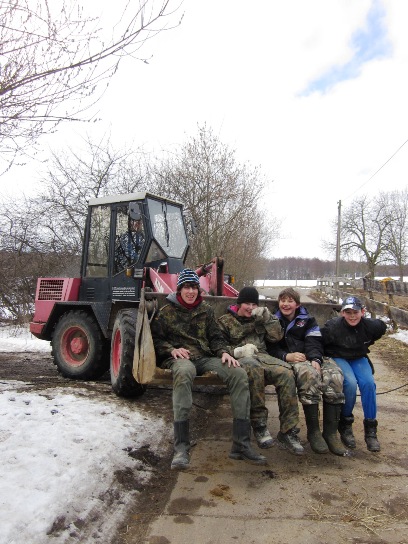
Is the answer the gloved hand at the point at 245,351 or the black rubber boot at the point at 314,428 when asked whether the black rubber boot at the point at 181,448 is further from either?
the black rubber boot at the point at 314,428

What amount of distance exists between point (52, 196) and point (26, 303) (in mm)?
4087

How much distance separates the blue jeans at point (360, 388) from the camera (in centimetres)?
385

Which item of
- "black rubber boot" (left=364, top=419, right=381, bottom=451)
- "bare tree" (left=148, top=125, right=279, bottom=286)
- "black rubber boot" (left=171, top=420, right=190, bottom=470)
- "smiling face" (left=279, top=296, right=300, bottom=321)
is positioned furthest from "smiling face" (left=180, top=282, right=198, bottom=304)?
"bare tree" (left=148, top=125, right=279, bottom=286)

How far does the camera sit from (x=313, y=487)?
3.17 m

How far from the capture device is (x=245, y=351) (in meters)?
3.90

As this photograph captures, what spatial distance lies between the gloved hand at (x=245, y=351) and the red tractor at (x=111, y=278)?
176cm

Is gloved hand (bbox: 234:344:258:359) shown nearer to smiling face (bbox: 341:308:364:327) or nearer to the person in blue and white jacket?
the person in blue and white jacket

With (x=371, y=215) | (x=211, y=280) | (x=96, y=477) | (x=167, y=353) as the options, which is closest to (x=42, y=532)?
(x=96, y=477)

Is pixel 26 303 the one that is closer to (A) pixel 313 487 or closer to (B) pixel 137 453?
(B) pixel 137 453

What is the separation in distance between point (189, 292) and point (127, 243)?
2.55m

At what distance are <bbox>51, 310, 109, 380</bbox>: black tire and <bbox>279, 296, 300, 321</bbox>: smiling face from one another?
3016mm

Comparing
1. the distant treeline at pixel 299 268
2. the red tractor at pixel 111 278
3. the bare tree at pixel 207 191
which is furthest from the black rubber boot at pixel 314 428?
the distant treeline at pixel 299 268

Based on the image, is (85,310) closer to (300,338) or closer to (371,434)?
(300,338)

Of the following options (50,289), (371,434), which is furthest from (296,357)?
(50,289)
